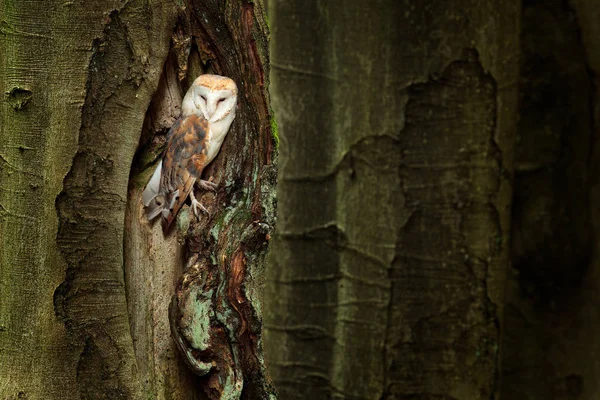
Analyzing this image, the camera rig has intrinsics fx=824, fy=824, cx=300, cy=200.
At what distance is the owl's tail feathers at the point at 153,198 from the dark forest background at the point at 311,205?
19 millimetres

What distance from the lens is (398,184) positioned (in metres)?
1.89

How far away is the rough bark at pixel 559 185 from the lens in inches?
80.3

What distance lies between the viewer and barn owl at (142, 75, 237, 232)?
1344mm

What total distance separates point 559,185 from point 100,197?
123cm

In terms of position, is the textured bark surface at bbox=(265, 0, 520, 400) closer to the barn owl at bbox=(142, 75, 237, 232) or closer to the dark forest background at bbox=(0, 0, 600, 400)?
the dark forest background at bbox=(0, 0, 600, 400)

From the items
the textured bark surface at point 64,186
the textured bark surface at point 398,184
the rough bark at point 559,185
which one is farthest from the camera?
the rough bark at point 559,185

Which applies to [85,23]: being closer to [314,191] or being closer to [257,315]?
[257,315]

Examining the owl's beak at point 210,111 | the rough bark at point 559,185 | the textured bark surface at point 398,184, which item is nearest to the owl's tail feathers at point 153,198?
the owl's beak at point 210,111

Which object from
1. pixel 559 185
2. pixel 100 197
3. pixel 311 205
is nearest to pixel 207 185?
pixel 100 197

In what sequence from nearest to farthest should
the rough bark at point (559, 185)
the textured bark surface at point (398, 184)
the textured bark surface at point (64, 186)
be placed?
the textured bark surface at point (64, 186) < the textured bark surface at point (398, 184) < the rough bark at point (559, 185)

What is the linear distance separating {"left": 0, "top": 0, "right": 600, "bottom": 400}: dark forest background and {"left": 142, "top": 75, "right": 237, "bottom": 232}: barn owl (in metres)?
0.03

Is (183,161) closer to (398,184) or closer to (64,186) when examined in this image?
(64,186)

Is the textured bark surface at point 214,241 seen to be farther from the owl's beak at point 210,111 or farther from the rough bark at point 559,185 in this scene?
the rough bark at point 559,185

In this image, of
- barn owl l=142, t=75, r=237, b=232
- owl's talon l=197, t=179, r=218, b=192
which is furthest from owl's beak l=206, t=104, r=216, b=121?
owl's talon l=197, t=179, r=218, b=192
